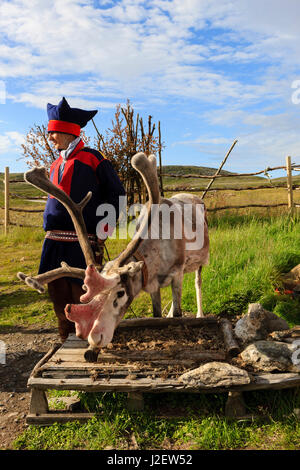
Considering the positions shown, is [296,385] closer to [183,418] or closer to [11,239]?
[183,418]

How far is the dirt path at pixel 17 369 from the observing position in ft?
9.52

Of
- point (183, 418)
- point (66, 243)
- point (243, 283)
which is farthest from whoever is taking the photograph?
point (243, 283)

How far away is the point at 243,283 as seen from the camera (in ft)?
16.8

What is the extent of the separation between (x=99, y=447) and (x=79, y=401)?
537 millimetres

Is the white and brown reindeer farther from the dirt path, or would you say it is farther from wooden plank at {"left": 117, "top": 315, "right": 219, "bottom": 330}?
the dirt path

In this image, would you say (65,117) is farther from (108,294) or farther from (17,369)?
(17,369)

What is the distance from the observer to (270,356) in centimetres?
294

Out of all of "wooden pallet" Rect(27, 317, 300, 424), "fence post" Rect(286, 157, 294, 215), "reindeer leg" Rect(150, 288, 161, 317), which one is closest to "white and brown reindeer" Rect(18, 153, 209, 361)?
"reindeer leg" Rect(150, 288, 161, 317)

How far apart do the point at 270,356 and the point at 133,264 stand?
1316 millimetres

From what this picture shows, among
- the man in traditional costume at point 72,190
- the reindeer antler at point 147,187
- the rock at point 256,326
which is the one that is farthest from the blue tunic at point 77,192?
the rock at point 256,326

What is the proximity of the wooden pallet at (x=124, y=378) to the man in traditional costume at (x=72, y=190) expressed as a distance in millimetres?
657

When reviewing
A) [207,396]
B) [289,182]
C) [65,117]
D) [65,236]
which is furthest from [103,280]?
[289,182]

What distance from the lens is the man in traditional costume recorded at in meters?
3.26
